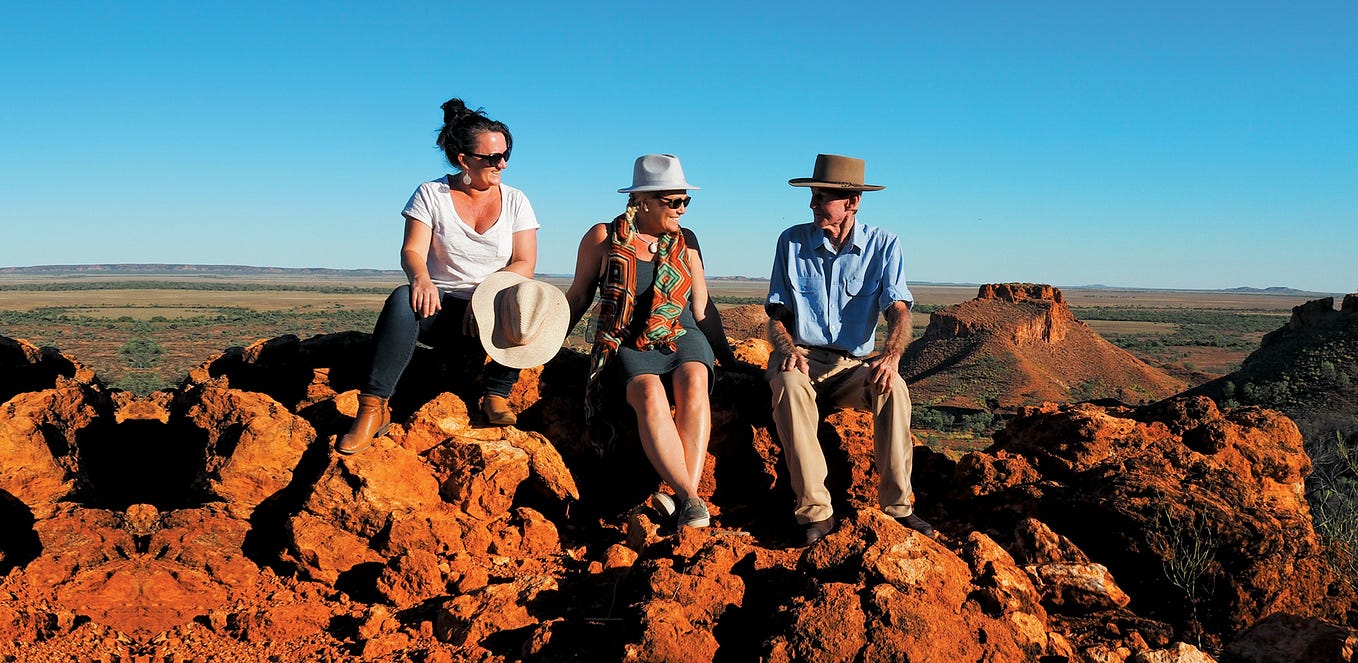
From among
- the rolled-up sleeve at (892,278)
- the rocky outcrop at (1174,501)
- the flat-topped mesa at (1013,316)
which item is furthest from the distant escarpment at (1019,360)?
the rolled-up sleeve at (892,278)

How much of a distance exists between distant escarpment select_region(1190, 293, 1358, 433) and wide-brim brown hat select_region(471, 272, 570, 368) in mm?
18790

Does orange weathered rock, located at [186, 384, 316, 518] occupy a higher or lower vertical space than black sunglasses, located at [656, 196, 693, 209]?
lower

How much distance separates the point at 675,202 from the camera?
433cm

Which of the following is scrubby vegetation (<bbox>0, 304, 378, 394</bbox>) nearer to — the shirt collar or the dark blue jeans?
the dark blue jeans

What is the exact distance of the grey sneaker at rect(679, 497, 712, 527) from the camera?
382cm

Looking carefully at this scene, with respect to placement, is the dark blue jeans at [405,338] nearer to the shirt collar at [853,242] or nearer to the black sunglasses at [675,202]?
the black sunglasses at [675,202]

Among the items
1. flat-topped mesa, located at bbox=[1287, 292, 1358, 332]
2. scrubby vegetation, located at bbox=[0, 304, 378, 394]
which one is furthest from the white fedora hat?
flat-topped mesa, located at bbox=[1287, 292, 1358, 332]

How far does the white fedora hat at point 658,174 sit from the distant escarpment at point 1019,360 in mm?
24207

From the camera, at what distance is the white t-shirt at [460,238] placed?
14.7 feet

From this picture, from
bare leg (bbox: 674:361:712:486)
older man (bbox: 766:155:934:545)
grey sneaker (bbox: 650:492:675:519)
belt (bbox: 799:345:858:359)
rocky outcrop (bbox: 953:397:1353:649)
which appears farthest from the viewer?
belt (bbox: 799:345:858:359)

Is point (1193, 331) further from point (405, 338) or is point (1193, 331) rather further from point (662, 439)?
point (405, 338)

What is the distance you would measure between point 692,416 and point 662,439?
0.21 m

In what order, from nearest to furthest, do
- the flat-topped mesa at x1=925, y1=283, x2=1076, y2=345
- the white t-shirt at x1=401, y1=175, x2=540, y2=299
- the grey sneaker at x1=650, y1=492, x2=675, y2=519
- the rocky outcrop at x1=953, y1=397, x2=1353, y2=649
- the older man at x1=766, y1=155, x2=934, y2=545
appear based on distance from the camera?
the rocky outcrop at x1=953, y1=397, x2=1353, y2=649, the grey sneaker at x1=650, y1=492, x2=675, y2=519, the older man at x1=766, y1=155, x2=934, y2=545, the white t-shirt at x1=401, y1=175, x2=540, y2=299, the flat-topped mesa at x1=925, y1=283, x2=1076, y2=345

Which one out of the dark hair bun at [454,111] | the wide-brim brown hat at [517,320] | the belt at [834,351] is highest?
the dark hair bun at [454,111]
